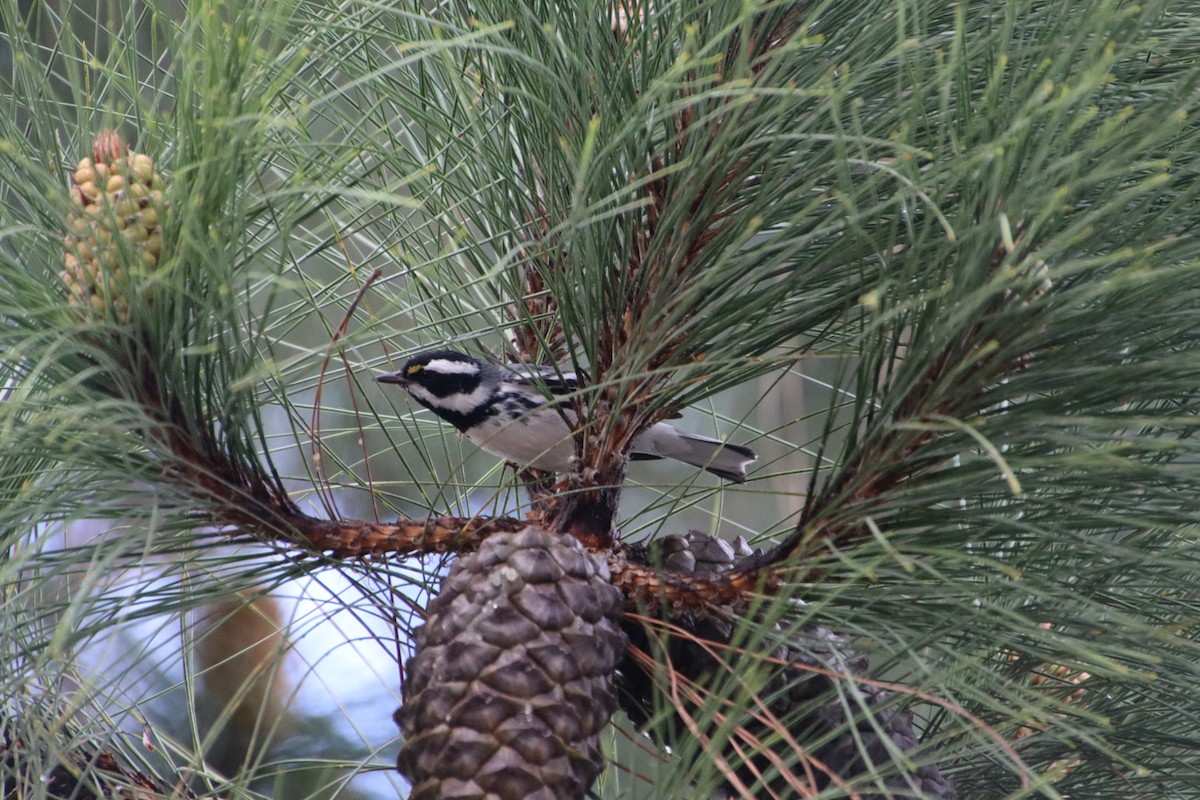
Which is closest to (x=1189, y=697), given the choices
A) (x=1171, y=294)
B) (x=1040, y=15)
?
(x=1171, y=294)

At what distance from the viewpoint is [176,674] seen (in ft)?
10.2

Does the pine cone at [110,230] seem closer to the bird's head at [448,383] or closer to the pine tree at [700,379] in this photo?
the pine tree at [700,379]

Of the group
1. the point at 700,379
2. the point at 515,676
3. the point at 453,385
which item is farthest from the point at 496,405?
the point at 515,676

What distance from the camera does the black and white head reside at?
1.73 m

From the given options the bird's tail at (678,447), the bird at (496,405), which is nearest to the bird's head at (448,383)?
the bird at (496,405)

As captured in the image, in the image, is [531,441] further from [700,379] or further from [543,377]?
[700,379]

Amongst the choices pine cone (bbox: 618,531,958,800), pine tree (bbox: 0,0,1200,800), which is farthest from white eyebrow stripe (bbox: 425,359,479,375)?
pine cone (bbox: 618,531,958,800)

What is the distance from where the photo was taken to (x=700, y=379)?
1092mm

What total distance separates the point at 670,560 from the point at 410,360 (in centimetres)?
66

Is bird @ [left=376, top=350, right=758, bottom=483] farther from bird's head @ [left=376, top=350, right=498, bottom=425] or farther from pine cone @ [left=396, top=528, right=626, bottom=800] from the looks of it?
pine cone @ [left=396, top=528, right=626, bottom=800]

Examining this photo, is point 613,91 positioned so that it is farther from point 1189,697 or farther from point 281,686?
point 281,686

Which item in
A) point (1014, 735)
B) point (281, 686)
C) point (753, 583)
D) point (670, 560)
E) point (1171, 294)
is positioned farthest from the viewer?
point (281, 686)

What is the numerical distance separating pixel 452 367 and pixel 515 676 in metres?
0.84

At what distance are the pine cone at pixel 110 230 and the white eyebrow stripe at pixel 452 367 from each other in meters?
0.65
